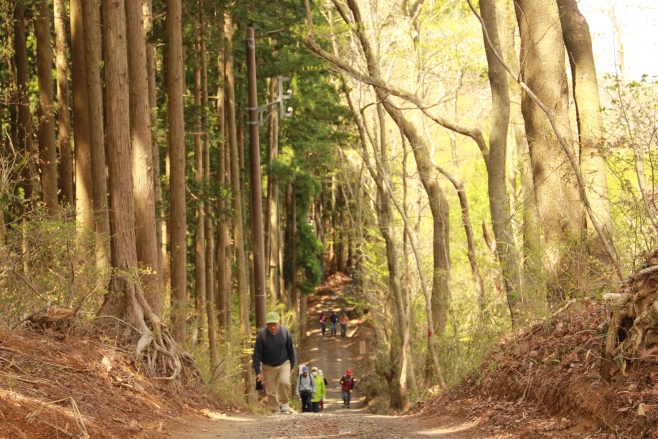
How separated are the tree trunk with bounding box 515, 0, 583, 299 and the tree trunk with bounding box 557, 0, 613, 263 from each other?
21 centimetres

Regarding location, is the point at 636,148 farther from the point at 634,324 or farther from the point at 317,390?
the point at 317,390

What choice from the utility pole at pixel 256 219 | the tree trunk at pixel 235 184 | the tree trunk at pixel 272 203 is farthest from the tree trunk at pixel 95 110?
the tree trunk at pixel 272 203

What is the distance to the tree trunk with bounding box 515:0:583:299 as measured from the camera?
11.0 meters

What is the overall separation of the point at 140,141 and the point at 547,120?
7036mm

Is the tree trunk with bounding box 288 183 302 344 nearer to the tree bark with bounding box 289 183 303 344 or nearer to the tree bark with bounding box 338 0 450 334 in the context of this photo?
the tree bark with bounding box 289 183 303 344

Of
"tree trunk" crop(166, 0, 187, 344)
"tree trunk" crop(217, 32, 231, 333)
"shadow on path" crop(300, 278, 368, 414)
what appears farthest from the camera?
"shadow on path" crop(300, 278, 368, 414)

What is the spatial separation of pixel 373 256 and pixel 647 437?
29405 mm

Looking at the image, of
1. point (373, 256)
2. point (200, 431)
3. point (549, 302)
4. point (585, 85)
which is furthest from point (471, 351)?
point (373, 256)

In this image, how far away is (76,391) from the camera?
818cm

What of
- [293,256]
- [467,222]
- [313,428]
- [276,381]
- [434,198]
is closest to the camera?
[313,428]

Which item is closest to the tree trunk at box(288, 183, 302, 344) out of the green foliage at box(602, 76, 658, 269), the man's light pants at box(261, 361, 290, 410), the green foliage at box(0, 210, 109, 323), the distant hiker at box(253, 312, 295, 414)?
the man's light pants at box(261, 361, 290, 410)

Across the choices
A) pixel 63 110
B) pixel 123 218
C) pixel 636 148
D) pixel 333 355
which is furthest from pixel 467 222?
pixel 333 355

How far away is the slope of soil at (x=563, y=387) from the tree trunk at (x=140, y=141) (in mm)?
6200

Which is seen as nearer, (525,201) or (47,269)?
(47,269)
